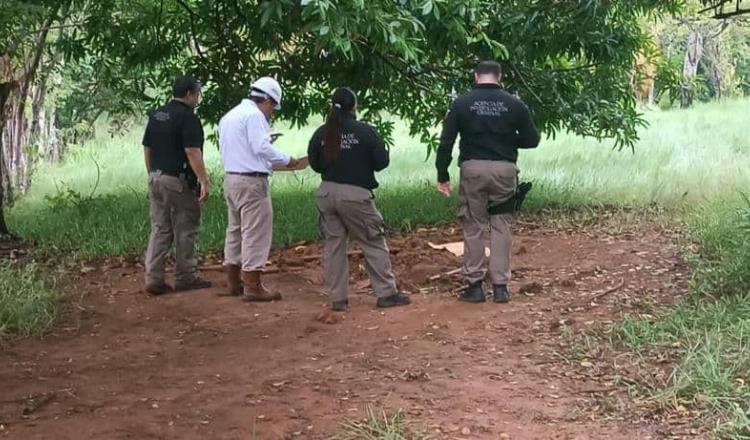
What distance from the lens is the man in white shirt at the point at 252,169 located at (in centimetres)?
655

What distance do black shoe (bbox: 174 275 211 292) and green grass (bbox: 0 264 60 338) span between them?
1.00 metres

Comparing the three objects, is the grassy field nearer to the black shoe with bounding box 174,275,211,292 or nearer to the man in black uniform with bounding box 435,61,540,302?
the man in black uniform with bounding box 435,61,540,302

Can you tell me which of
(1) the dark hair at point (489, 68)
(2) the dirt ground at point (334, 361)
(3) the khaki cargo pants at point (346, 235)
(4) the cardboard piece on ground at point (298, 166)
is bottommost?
(2) the dirt ground at point (334, 361)

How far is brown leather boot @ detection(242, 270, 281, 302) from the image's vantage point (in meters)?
6.73

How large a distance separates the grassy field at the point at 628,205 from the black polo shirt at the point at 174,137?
2.02 meters

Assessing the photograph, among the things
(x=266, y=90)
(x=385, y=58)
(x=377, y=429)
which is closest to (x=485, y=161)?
(x=266, y=90)

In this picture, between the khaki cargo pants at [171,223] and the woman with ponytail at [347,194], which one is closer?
the woman with ponytail at [347,194]

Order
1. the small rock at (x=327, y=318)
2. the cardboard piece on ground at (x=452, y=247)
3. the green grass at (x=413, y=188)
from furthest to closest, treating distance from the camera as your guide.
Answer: the green grass at (x=413, y=188)
the cardboard piece on ground at (x=452, y=247)
the small rock at (x=327, y=318)

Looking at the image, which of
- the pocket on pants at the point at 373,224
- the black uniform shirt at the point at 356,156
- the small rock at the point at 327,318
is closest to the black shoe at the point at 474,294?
the pocket on pants at the point at 373,224

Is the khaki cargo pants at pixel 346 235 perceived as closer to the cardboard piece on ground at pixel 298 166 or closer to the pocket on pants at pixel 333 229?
the pocket on pants at pixel 333 229

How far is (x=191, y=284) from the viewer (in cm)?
725

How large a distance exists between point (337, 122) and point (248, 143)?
809 millimetres

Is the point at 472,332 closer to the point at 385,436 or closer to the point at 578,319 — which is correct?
the point at 578,319

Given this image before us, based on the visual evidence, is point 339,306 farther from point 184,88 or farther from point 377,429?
point 377,429
